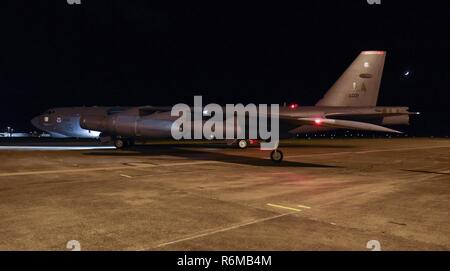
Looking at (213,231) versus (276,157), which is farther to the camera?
(276,157)

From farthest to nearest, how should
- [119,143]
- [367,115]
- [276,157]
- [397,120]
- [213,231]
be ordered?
[119,143], [397,120], [367,115], [276,157], [213,231]

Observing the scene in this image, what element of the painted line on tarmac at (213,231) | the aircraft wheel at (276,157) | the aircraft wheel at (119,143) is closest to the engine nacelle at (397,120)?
the aircraft wheel at (276,157)

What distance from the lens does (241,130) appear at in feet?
80.4

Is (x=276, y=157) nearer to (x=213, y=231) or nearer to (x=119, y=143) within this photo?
(x=213, y=231)

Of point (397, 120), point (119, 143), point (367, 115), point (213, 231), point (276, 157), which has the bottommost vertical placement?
point (213, 231)

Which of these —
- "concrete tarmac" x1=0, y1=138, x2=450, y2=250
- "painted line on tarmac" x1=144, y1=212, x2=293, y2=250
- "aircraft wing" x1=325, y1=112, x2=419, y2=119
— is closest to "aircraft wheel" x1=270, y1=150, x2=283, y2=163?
"aircraft wing" x1=325, y1=112, x2=419, y2=119

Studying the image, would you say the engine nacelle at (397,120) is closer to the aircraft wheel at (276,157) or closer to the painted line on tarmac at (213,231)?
the aircraft wheel at (276,157)

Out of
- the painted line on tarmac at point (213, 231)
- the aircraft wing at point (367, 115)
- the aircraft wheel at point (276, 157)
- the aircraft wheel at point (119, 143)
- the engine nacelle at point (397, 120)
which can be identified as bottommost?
the painted line on tarmac at point (213, 231)

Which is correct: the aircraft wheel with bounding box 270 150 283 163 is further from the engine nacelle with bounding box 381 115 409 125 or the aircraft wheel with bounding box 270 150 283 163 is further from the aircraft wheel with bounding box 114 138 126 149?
the aircraft wheel with bounding box 114 138 126 149

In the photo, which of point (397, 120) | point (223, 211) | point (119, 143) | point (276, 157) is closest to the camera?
point (223, 211)

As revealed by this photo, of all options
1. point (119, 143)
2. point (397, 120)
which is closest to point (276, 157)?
point (397, 120)

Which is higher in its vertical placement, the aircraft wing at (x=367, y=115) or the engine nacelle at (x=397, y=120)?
the aircraft wing at (x=367, y=115)

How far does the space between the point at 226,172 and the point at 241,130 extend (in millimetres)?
10238
